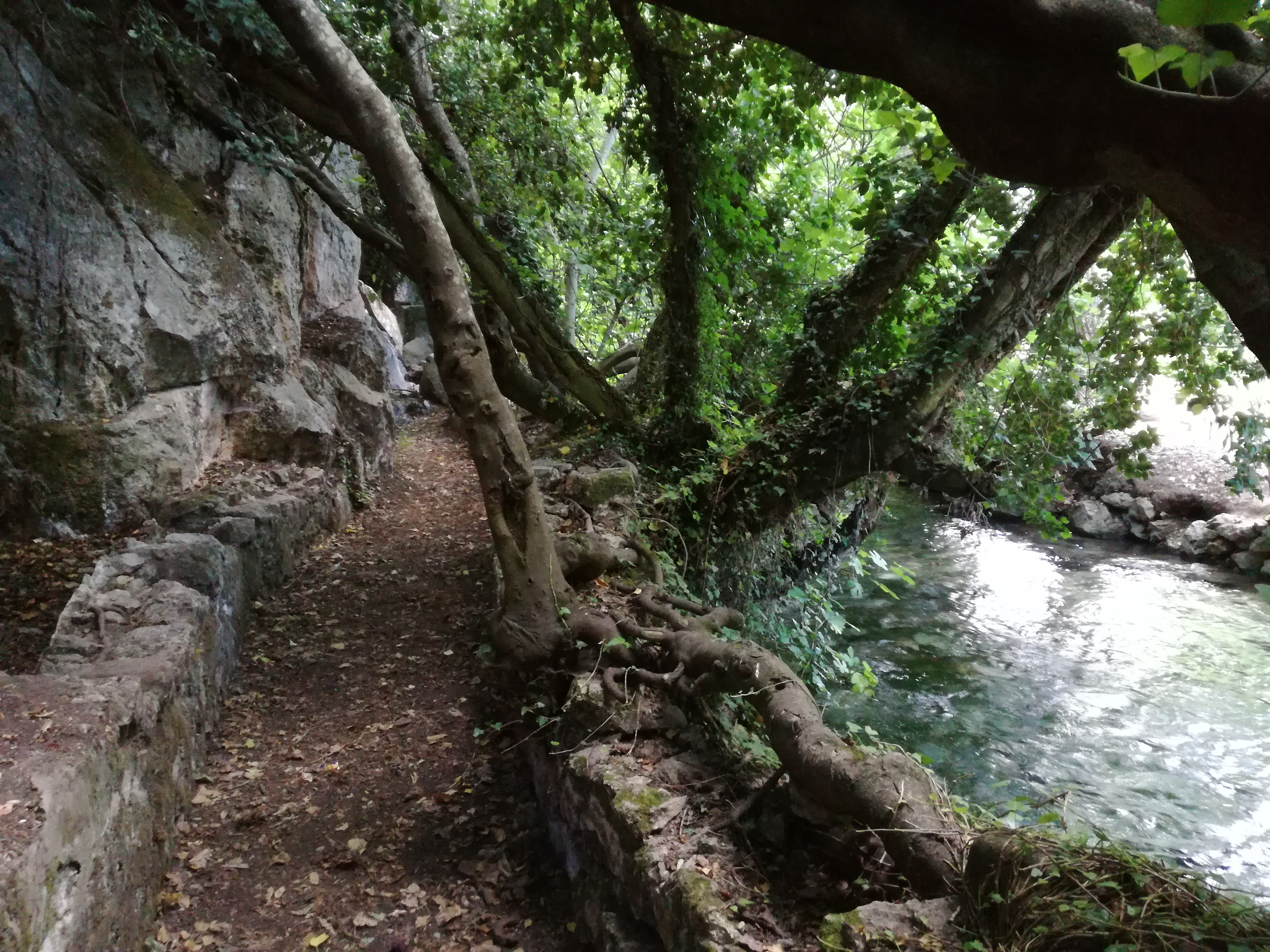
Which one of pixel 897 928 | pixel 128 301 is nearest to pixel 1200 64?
pixel 897 928

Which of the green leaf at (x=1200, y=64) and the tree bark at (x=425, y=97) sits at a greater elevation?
the tree bark at (x=425, y=97)

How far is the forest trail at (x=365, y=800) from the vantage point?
3.08 meters

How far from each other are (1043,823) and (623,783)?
1.55m

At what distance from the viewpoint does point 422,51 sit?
735 centimetres

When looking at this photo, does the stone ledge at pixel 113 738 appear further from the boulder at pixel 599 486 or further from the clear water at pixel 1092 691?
the clear water at pixel 1092 691

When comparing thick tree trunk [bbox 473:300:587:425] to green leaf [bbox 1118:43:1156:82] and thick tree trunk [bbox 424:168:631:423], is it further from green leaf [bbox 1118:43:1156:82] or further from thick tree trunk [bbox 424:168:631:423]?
green leaf [bbox 1118:43:1156:82]

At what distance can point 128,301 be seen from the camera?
594 cm

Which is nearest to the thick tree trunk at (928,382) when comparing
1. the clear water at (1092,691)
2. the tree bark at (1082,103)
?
the clear water at (1092,691)

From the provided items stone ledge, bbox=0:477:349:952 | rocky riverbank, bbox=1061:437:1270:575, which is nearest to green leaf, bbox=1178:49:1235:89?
stone ledge, bbox=0:477:349:952

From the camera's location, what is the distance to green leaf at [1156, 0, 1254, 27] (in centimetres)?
110

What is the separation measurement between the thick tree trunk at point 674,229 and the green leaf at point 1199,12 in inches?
203

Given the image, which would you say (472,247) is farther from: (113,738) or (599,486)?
(113,738)

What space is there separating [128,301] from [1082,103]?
→ 22.0ft

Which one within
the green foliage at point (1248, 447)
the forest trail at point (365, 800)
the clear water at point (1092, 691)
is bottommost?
the forest trail at point (365, 800)
